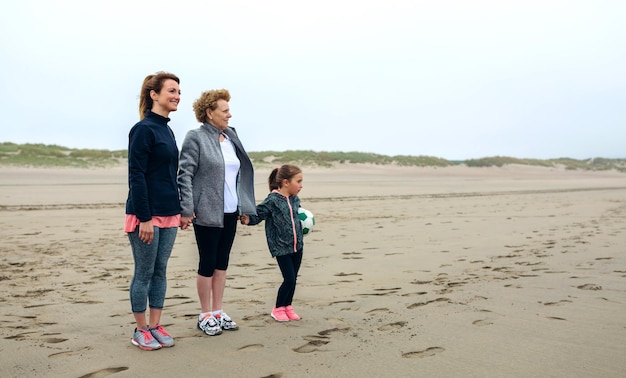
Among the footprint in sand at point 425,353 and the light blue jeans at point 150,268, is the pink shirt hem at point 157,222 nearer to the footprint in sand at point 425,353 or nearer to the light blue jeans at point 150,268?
the light blue jeans at point 150,268

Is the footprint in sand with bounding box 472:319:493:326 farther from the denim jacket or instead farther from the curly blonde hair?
the curly blonde hair

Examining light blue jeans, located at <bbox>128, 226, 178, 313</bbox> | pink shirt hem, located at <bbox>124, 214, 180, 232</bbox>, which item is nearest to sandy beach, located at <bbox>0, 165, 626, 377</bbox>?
light blue jeans, located at <bbox>128, 226, 178, 313</bbox>

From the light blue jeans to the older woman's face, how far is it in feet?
2.99

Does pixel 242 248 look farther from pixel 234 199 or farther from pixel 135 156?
pixel 135 156

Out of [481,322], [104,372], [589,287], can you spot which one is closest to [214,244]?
[104,372]

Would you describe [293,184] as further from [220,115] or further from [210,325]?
[210,325]

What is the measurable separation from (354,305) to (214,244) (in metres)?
1.42

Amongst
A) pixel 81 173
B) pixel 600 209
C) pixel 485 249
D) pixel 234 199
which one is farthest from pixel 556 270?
pixel 81 173

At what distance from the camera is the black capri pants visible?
420cm

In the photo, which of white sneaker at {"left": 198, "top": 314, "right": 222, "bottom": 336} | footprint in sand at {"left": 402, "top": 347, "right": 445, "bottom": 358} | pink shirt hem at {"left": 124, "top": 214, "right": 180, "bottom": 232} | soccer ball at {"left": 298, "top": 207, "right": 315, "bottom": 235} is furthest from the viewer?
soccer ball at {"left": 298, "top": 207, "right": 315, "bottom": 235}

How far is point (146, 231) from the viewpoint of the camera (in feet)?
12.0

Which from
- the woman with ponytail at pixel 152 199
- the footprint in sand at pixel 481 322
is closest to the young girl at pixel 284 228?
the woman with ponytail at pixel 152 199

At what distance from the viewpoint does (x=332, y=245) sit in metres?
8.54

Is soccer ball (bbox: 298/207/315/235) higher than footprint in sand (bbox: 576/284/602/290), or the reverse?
soccer ball (bbox: 298/207/315/235)
